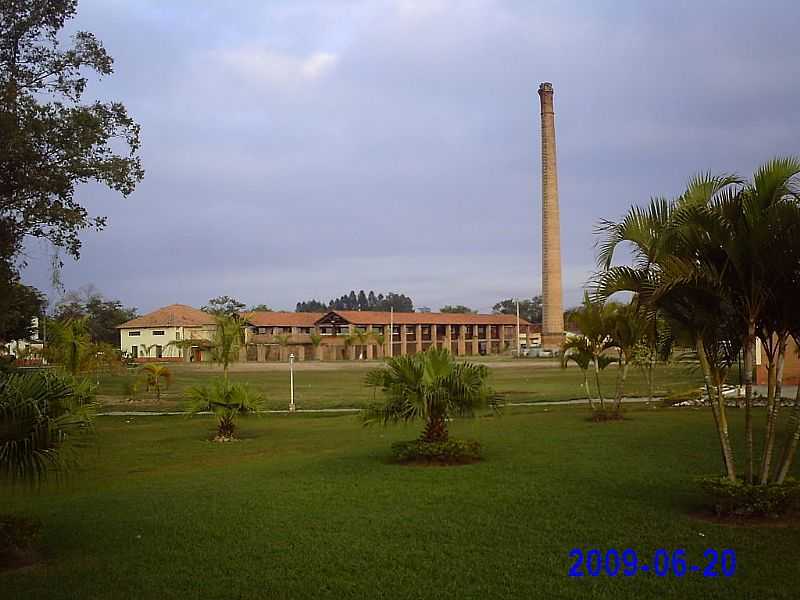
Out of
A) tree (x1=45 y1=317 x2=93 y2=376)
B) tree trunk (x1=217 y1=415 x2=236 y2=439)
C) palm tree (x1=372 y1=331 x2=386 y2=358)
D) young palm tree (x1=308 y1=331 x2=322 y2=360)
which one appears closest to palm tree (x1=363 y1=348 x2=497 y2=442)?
tree trunk (x1=217 y1=415 x2=236 y2=439)

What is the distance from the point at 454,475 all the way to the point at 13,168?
11751mm

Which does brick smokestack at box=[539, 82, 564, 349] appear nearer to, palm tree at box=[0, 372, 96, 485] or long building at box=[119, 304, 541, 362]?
long building at box=[119, 304, 541, 362]

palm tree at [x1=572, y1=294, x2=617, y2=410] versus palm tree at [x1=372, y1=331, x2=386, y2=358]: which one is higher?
palm tree at [x1=372, y1=331, x2=386, y2=358]

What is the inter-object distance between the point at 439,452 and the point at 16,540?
6.87 meters

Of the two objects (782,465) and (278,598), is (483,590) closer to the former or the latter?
(278,598)

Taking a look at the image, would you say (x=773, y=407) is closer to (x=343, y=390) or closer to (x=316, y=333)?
(x=343, y=390)

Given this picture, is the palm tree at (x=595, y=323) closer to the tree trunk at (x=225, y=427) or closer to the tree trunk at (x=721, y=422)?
the tree trunk at (x=225, y=427)

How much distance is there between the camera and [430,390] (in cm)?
1238

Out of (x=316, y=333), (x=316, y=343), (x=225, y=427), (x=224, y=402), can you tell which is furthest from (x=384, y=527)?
(x=316, y=333)

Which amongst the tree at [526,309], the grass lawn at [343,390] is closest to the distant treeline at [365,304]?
the tree at [526,309]

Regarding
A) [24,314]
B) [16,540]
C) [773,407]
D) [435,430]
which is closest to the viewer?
[16,540]

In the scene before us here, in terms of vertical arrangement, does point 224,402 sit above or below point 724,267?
below

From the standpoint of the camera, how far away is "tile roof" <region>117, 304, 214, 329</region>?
93812mm

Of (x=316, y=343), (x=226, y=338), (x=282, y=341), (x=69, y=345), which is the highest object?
(x=282, y=341)
